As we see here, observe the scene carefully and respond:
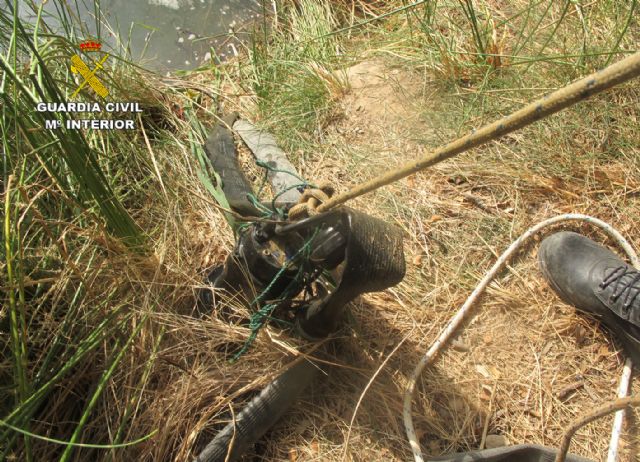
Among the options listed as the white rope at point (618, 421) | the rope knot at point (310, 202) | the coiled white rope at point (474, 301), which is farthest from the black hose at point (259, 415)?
the white rope at point (618, 421)

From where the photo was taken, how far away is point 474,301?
5.66ft

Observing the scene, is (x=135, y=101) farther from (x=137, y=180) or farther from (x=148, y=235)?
(x=148, y=235)

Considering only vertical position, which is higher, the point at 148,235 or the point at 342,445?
the point at 148,235

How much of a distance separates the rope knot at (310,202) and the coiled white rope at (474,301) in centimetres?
67

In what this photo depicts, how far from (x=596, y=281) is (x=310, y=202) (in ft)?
3.60

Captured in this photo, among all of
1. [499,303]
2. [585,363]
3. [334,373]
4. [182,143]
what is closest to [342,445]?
[334,373]

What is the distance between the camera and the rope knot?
46.9 inches

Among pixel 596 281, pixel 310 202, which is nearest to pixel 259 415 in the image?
pixel 310 202

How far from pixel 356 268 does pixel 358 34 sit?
183 cm

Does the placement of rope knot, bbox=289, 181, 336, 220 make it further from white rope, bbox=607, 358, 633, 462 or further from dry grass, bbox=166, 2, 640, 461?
white rope, bbox=607, 358, 633, 462

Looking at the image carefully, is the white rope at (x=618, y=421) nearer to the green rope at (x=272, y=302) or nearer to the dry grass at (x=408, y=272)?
the dry grass at (x=408, y=272)

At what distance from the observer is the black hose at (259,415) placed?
1450mm

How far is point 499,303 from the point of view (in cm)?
175

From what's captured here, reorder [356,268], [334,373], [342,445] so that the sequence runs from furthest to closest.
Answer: [334,373] → [342,445] → [356,268]
